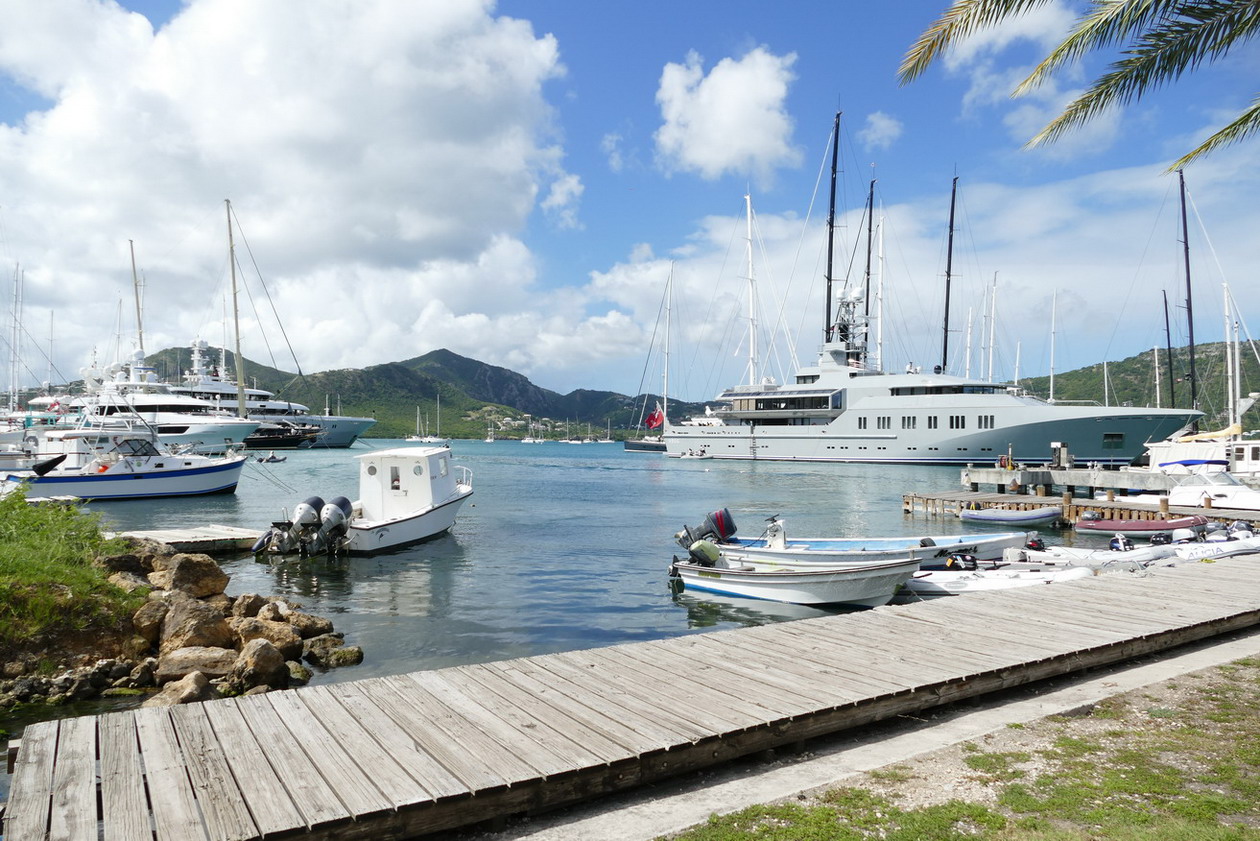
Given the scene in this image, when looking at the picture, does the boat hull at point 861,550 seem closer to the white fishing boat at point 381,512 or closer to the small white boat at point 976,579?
the small white boat at point 976,579

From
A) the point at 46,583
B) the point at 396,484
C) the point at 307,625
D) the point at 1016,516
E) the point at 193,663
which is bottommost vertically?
the point at 1016,516

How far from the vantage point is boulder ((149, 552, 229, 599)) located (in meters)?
13.4

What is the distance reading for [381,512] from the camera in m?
23.1

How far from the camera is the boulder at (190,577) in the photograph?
13.4 meters

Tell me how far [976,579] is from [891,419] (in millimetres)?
55764

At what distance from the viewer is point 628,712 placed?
564 cm

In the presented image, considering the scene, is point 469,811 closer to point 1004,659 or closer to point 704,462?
point 1004,659

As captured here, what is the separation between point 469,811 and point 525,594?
485 inches

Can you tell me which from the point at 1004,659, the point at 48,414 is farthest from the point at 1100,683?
the point at 48,414

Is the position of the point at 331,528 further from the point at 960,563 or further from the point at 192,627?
the point at 960,563

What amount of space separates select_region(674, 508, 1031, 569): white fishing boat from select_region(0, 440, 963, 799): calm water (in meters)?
0.96

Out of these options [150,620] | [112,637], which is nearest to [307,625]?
[150,620]

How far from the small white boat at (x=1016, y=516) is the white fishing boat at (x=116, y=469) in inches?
1367

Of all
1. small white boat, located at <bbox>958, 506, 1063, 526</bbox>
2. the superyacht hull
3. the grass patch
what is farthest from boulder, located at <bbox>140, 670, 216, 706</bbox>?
the superyacht hull
